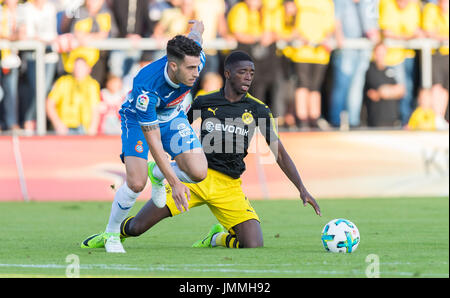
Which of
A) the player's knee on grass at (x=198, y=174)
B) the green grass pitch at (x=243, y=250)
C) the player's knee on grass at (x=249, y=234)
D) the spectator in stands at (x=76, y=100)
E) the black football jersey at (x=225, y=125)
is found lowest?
the green grass pitch at (x=243, y=250)

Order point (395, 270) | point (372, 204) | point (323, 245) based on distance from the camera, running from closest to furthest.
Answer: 1. point (395, 270)
2. point (323, 245)
3. point (372, 204)

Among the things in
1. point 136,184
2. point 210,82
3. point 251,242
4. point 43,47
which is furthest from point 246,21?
point 136,184

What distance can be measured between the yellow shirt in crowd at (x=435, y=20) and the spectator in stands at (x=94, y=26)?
19.9 feet

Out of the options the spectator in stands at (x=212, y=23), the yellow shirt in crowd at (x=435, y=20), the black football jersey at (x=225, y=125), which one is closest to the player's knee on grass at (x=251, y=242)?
the black football jersey at (x=225, y=125)

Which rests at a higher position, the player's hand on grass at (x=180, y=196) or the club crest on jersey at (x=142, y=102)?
the club crest on jersey at (x=142, y=102)

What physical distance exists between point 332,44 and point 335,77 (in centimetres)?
63

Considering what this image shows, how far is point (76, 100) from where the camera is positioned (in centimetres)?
1761

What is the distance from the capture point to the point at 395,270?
7.98 meters

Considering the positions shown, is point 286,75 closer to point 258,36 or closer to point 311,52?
point 311,52

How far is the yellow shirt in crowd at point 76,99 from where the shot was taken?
1764 centimetres

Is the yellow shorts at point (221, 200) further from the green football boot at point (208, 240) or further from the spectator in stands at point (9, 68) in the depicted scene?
the spectator in stands at point (9, 68)
